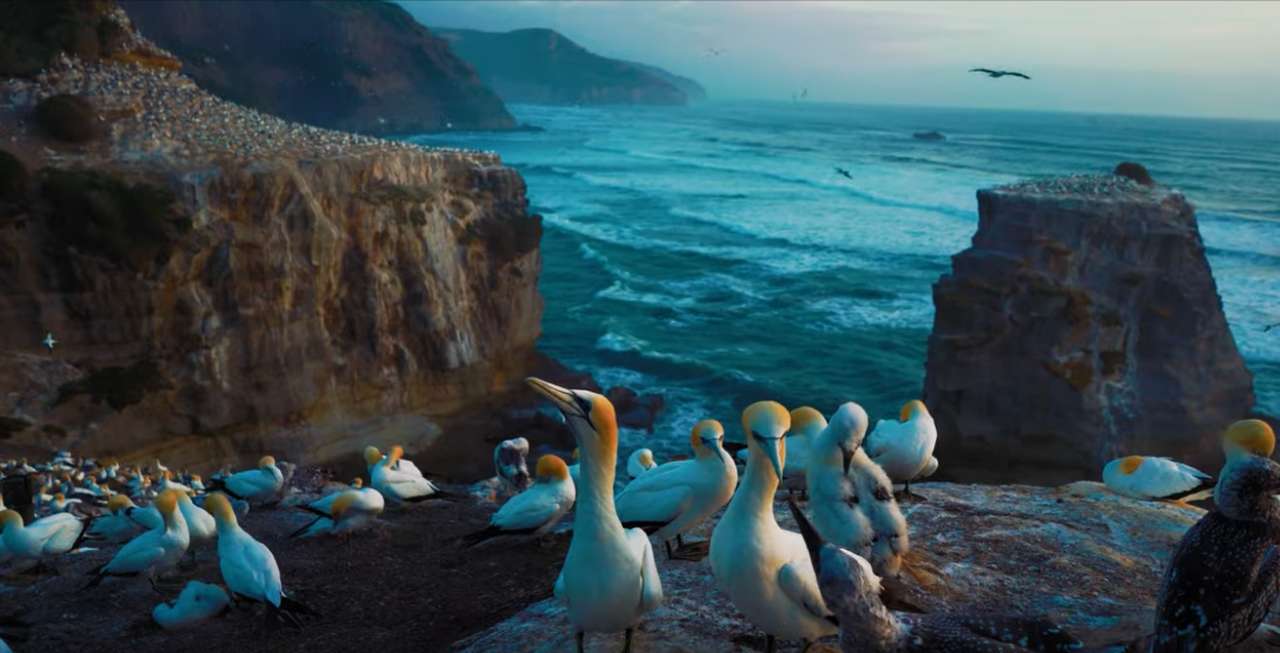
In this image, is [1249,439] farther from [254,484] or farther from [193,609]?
[254,484]

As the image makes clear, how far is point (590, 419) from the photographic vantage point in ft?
16.0

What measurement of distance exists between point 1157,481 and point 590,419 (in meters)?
7.27

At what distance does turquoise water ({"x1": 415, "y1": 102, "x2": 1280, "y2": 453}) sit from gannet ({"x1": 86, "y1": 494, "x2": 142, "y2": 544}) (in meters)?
16.0

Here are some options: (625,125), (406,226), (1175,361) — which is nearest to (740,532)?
(406,226)

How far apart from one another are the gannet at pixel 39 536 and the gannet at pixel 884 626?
31.1 ft

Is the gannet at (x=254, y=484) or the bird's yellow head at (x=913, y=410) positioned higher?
the bird's yellow head at (x=913, y=410)

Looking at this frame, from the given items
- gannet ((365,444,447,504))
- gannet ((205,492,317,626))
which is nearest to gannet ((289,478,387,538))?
gannet ((365,444,447,504))

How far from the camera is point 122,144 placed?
67.4ft

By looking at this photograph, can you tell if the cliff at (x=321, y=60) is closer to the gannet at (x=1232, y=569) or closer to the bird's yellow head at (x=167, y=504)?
the bird's yellow head at (x=167, y=504)

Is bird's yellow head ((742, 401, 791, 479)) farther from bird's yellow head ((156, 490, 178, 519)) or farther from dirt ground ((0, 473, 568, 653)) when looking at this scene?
bird's yellow head ((156, 490, 178, 519))

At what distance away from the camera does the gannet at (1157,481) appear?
30.5ft

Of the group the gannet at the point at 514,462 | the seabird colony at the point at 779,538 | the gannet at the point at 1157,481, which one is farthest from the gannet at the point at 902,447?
the gannet at the point at 514,462

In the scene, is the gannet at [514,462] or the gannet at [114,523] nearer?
the gannet at [114,523]

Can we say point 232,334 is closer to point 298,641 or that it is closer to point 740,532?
point 298,641
